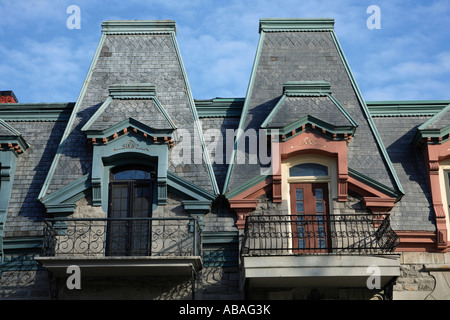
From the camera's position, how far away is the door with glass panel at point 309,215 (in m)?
17.0

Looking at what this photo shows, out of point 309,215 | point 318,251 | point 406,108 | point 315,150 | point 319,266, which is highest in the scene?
point 406,108

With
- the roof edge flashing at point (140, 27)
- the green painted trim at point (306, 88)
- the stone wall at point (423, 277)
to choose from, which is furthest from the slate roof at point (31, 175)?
the stone wall at point (423, 277)

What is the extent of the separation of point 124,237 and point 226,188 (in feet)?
8.92

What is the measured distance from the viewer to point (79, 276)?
54.9 ft

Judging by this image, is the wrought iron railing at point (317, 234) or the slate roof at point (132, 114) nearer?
the wrought iron railing at point (317, 234)

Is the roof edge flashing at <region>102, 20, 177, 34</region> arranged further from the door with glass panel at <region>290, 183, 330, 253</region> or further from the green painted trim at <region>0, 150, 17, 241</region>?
the door with glass panel at <region>290, 183, 330, 253</region>

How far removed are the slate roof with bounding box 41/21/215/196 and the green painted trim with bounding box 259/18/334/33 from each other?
2.68m

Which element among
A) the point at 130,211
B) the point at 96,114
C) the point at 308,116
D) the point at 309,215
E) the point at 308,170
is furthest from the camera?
the point at 96,114

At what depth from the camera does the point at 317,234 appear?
17547 millimetres

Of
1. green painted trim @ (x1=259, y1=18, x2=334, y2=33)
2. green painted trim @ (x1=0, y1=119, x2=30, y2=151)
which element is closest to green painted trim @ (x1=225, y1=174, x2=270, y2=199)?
green painted trim @ (x1=259, y1=18, x2=334, y2=33)

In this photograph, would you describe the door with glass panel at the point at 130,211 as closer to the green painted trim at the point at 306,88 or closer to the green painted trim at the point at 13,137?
the green painted trim at the point at 13,137

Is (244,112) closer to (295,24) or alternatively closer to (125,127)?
(125,127)

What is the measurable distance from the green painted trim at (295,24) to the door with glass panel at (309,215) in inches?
202

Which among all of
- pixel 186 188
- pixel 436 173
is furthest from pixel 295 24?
pixel 186 188
